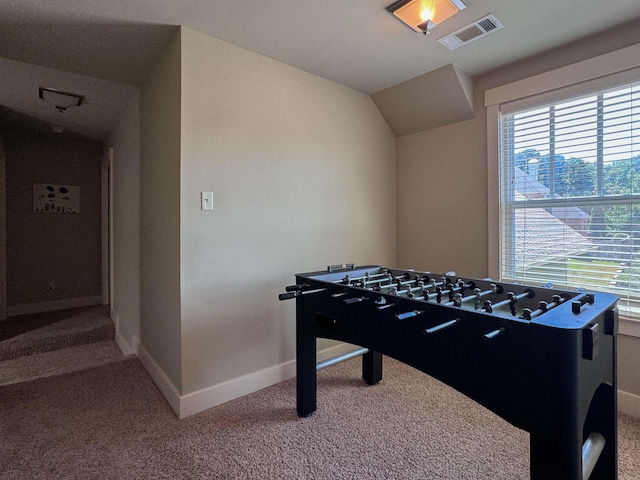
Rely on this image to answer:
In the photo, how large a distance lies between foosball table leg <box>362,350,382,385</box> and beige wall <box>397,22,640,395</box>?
1050 mm

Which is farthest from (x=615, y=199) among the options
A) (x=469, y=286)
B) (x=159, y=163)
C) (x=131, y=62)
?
(x=131, y=62)

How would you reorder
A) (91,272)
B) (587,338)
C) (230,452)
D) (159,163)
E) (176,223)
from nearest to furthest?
1. (587,338)
2. (230,452)
3. (176,223)
4. (159,163)
5. (91,272)

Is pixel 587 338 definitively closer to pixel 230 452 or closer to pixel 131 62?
pixel 230 452

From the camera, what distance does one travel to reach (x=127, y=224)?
299 centimetres

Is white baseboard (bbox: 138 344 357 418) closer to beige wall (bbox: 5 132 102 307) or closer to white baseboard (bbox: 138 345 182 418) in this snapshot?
white baseboard (bbox: 138 345 182 418)

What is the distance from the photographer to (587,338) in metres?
0.95

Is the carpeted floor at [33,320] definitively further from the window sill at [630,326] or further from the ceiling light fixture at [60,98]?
the window sill at [630,326]

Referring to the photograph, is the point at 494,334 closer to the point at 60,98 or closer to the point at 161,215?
the point at 161,215

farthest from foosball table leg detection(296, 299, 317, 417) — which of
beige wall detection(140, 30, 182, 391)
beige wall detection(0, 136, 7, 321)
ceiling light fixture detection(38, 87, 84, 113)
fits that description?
beige wall detection(0, 136, 7, 321)

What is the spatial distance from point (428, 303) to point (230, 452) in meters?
1.22

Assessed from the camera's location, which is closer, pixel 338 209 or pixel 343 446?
pixel 343 446

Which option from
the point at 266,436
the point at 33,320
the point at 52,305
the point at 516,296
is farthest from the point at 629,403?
the point at 52,305


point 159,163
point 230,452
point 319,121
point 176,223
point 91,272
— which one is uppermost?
point 319,121

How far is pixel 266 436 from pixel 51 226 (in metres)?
4.02
